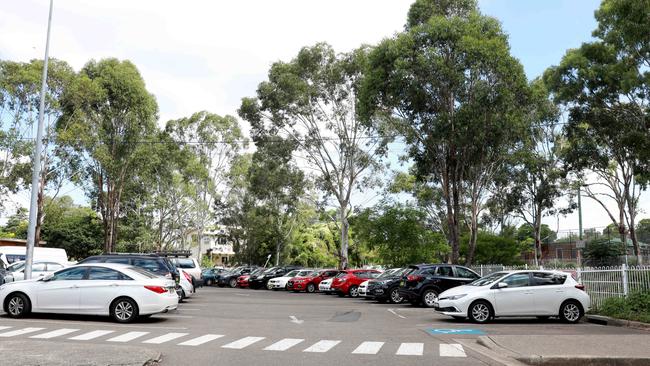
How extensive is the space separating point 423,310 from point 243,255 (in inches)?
1872

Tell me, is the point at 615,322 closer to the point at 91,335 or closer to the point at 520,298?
the point at 520,298

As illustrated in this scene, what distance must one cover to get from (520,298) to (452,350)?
6.15m

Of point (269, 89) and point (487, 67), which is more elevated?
point (269, 89)

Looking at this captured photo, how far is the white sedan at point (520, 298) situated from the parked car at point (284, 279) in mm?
22102

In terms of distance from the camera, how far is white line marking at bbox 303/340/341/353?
10.7 meters

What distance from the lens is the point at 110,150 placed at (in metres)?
40.5

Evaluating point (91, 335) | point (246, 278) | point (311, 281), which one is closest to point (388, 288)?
point (311, 281)

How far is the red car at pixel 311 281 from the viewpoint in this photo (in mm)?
36219

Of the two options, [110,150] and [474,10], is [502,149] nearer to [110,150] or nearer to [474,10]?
[474,10]

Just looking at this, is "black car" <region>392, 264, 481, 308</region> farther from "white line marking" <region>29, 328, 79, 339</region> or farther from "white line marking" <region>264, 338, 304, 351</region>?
"white line marking" <region>29, 328, 79, 339</region>

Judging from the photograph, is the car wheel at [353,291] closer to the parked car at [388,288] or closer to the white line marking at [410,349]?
the parked car at [388,288]

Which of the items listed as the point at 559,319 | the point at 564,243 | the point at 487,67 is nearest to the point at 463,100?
the point at 487,67

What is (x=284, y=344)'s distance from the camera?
37.4 ft

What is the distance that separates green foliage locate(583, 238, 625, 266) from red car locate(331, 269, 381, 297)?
637 inches
